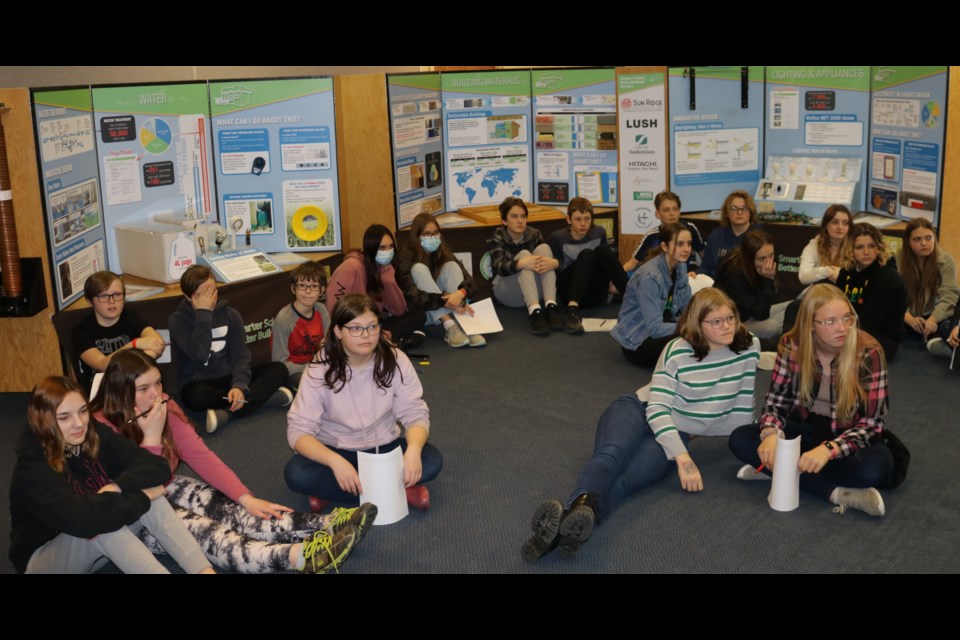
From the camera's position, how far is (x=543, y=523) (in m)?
3.72

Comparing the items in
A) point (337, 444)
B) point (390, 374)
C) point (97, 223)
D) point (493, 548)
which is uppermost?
point (97, 223)

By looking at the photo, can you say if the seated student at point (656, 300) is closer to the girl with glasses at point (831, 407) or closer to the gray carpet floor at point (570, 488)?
the gray carpet floor at point (570, 488)

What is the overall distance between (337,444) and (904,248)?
382 cm

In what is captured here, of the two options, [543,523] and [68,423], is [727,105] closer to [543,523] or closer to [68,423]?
[543,523]

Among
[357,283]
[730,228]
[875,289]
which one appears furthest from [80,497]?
[730,228]

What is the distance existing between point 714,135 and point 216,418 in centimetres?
453

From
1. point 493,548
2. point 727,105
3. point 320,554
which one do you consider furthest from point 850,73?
point 320,554

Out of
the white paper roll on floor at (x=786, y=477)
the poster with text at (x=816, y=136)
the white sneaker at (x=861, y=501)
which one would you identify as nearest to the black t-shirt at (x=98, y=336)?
the white paper roll on floor at (x=786, y=477)

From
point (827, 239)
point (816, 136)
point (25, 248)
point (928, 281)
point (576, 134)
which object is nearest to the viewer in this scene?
point (25, 248)

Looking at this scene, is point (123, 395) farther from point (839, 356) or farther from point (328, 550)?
point (839, 356)

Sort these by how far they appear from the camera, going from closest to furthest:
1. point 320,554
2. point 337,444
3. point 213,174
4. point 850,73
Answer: point 320,554
point 337,444
point 213,174
point 850,73

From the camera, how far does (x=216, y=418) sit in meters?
5.20

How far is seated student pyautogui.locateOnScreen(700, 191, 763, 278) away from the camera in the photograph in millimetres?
6918

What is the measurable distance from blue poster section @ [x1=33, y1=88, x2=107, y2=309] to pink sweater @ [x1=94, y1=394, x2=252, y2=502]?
1.93 meters
